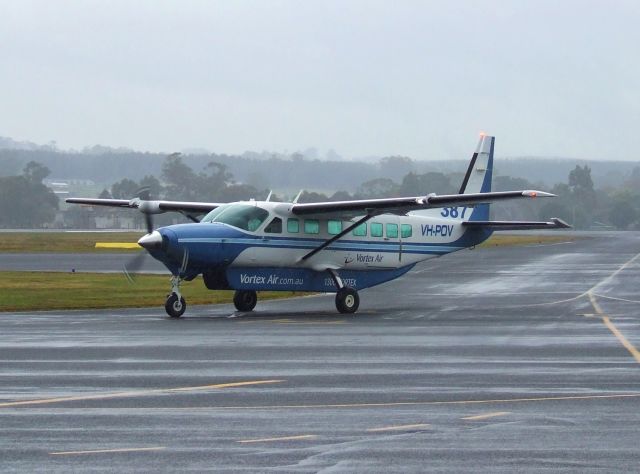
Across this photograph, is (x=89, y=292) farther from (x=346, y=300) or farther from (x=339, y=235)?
(x=346, y=300)

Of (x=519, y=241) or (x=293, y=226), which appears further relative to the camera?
(x=519, y=241)

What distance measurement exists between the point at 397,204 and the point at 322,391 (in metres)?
14.6

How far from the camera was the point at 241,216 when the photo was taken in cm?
2958

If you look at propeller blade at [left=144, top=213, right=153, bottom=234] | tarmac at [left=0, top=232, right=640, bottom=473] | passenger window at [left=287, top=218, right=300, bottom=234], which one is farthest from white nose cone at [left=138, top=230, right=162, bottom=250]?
passenger window at [left=287, top=218, right=300, bottom=234]

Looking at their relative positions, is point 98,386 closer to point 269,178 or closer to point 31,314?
point 31,314

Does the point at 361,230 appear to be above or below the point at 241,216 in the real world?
below

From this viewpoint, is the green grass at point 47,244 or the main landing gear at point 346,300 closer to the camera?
the main landing gear at point 346,300

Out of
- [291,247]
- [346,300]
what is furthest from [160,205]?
[346,300]

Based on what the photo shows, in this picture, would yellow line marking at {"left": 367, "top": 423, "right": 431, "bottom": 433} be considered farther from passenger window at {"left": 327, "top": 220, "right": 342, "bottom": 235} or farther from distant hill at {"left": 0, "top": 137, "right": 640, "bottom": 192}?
distant hill at {"left": 0, "top": 137, "right": 640, "bottom": 192}

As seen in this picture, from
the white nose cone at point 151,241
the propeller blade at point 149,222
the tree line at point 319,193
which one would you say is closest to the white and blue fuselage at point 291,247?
the white nose cone at point 151,241

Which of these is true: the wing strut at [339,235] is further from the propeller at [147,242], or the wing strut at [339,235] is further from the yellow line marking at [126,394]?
the yellow line marking at [126,394]

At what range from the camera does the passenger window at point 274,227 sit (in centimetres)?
2984

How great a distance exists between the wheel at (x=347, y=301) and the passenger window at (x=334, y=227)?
1.50 metres

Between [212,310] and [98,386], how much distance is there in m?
15.3
